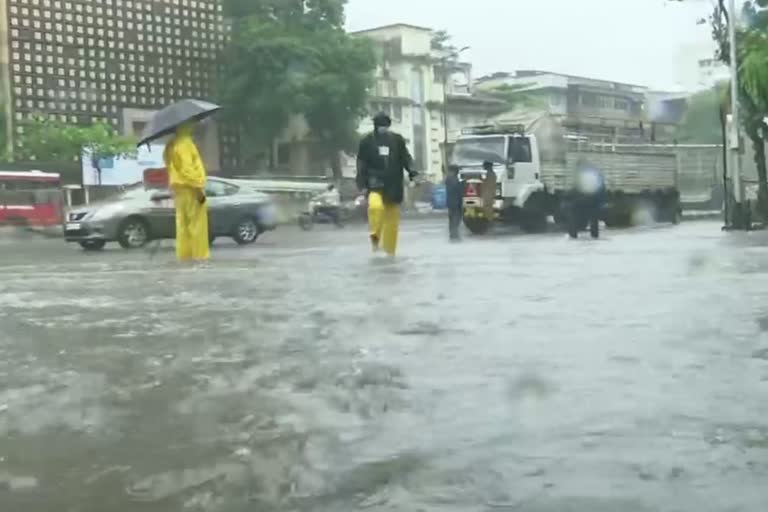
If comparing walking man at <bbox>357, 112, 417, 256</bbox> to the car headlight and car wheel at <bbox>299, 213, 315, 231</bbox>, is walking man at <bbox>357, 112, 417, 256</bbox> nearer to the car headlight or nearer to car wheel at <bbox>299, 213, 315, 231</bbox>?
the car headlight

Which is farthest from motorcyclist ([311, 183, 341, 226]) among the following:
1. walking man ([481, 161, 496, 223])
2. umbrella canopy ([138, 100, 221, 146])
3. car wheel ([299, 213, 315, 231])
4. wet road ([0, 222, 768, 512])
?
wet road ([0, 222, 768, 512])

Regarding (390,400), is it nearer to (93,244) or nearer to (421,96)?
(93,244)

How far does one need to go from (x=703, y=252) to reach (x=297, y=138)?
48125mm

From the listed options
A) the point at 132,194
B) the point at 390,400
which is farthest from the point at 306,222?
the point at 390,400

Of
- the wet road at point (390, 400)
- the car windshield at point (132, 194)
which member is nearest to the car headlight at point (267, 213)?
the car windshield at point (132, 194)

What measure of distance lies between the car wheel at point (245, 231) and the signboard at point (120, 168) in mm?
29043

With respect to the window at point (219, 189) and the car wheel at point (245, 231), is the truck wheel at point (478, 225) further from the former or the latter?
the window at point (219, 189)

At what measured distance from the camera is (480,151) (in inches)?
1067

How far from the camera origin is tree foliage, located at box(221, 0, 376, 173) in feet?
176

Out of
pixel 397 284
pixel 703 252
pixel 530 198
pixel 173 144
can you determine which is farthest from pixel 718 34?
pixel 397 284

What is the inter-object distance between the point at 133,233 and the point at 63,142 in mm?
27563

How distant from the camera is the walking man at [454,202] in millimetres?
21672

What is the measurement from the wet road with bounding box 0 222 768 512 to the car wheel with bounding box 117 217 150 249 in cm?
1366

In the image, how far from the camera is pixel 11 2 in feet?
158
